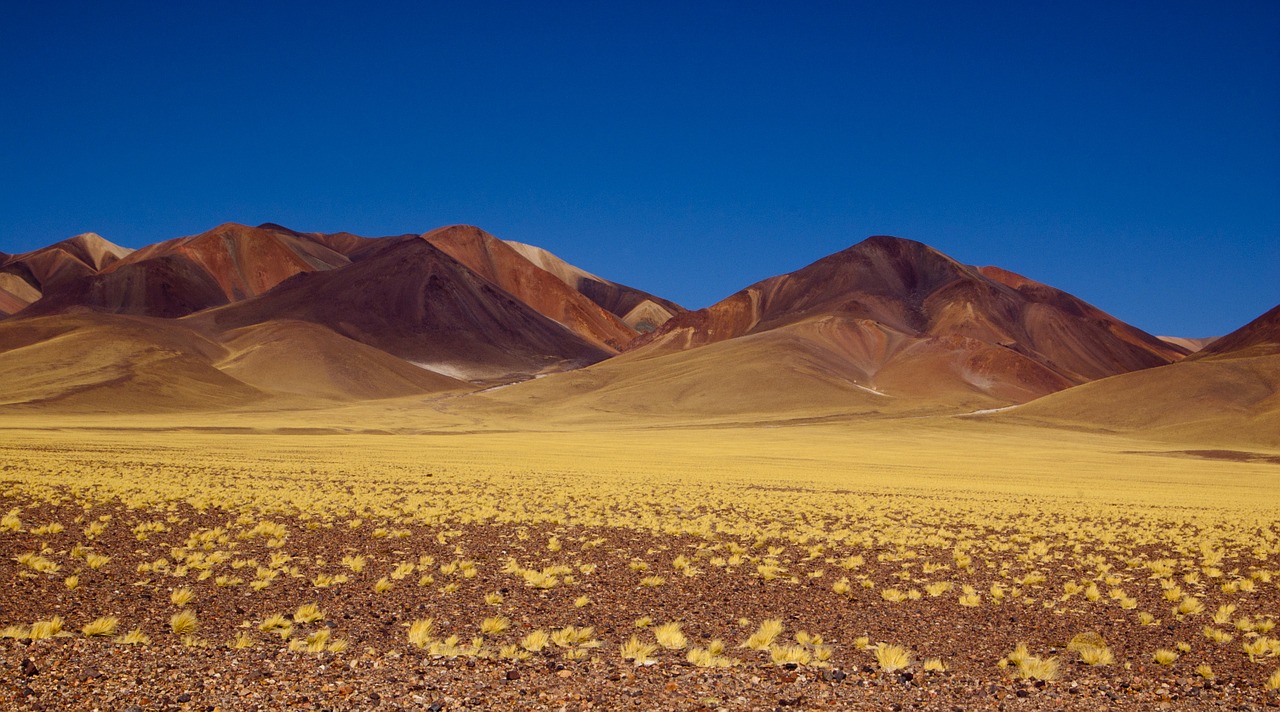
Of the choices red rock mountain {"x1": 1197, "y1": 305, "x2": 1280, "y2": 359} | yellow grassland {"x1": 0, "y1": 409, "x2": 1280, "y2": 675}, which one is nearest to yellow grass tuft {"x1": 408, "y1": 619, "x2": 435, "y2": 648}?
yellow grassland {"x1": 0, "y1": 409, "x2": 1280, "y2": 675}

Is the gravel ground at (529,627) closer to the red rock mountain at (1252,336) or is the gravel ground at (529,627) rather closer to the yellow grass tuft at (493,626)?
the yellow grass tuft at (493,626)

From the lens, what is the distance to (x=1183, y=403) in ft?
367

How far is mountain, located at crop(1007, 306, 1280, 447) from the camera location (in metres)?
95.9

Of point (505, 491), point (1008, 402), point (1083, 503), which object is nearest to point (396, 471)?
point (505, 491)

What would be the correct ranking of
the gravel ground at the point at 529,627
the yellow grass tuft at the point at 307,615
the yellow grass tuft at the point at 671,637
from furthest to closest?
the yellow grass tuft at the point at 307,615, the yellow grass tuft at the point at 671,637, the gravel ground at the point at 529,627

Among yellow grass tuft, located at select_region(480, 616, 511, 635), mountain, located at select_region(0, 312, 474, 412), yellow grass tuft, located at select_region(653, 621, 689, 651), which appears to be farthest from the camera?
mountain, located at select_region(0, 312, 474, 412)

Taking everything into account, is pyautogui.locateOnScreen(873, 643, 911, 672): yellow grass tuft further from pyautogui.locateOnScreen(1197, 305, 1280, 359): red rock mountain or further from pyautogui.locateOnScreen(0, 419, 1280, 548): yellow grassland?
pyautogui.locateOnScreen(1197, 305, 1280, 359): red rock mountain

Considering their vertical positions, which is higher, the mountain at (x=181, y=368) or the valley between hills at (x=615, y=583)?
the mountain at (x=181, y=368)

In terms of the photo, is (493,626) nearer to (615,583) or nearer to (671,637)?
(671,637)

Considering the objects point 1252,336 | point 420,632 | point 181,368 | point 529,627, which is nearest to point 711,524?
point 529,627

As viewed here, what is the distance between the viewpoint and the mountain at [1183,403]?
95938 mm

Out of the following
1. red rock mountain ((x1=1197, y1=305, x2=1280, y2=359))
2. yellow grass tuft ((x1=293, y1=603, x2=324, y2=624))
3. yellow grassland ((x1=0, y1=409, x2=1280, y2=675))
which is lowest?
yellow grass tuft ((x1=293, y1=603, x2=324, y2=624))

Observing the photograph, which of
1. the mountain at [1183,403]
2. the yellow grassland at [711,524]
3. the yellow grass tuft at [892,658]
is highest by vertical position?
the mountain at [1183,403]

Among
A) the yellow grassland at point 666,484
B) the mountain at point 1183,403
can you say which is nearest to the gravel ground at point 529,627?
the yellow grassland at point 666,484
